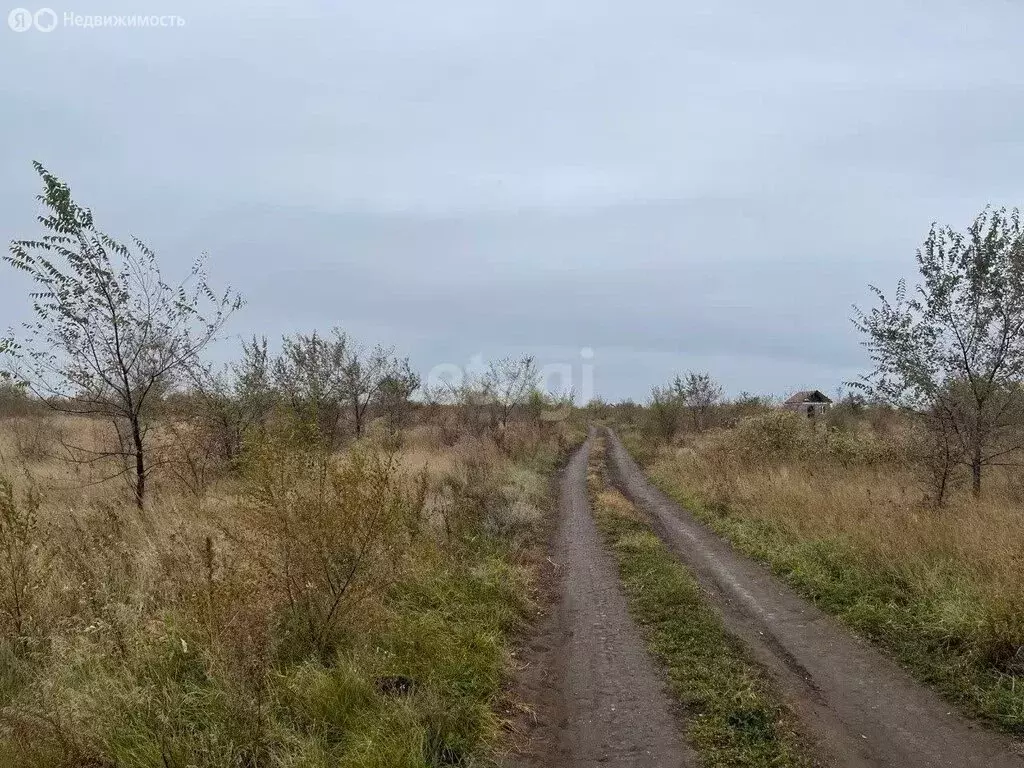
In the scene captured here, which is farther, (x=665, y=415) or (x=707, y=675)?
(x=665, y=415)

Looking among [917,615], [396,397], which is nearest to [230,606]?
[917,615]

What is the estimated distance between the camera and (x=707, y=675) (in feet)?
17.1

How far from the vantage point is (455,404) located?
1527 inches

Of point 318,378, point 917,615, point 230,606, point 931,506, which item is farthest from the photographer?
point 318,378

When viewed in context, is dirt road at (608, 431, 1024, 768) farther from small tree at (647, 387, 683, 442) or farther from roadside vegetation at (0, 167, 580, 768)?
small tree at (647, 387, 683, 442)

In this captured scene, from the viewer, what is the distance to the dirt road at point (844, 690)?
158 inches

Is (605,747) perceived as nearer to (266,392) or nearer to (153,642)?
(153,642)

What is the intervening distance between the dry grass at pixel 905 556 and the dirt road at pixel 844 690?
0.27 metres

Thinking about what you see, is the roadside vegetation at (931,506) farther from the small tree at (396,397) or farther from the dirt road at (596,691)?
the small tree at (396,397)

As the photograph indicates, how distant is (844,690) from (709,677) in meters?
1.06

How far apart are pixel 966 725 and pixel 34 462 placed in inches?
581

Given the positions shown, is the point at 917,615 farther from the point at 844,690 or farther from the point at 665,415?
the point at 665,415

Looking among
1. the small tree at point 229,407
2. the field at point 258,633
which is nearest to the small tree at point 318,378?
the small tree at point 229,407

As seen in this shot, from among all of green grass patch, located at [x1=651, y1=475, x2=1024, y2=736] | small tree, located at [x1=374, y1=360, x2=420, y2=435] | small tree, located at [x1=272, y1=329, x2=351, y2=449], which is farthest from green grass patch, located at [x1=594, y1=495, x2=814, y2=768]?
small tree, located at [x1=374, y1=360, x2=420, y2=435]
